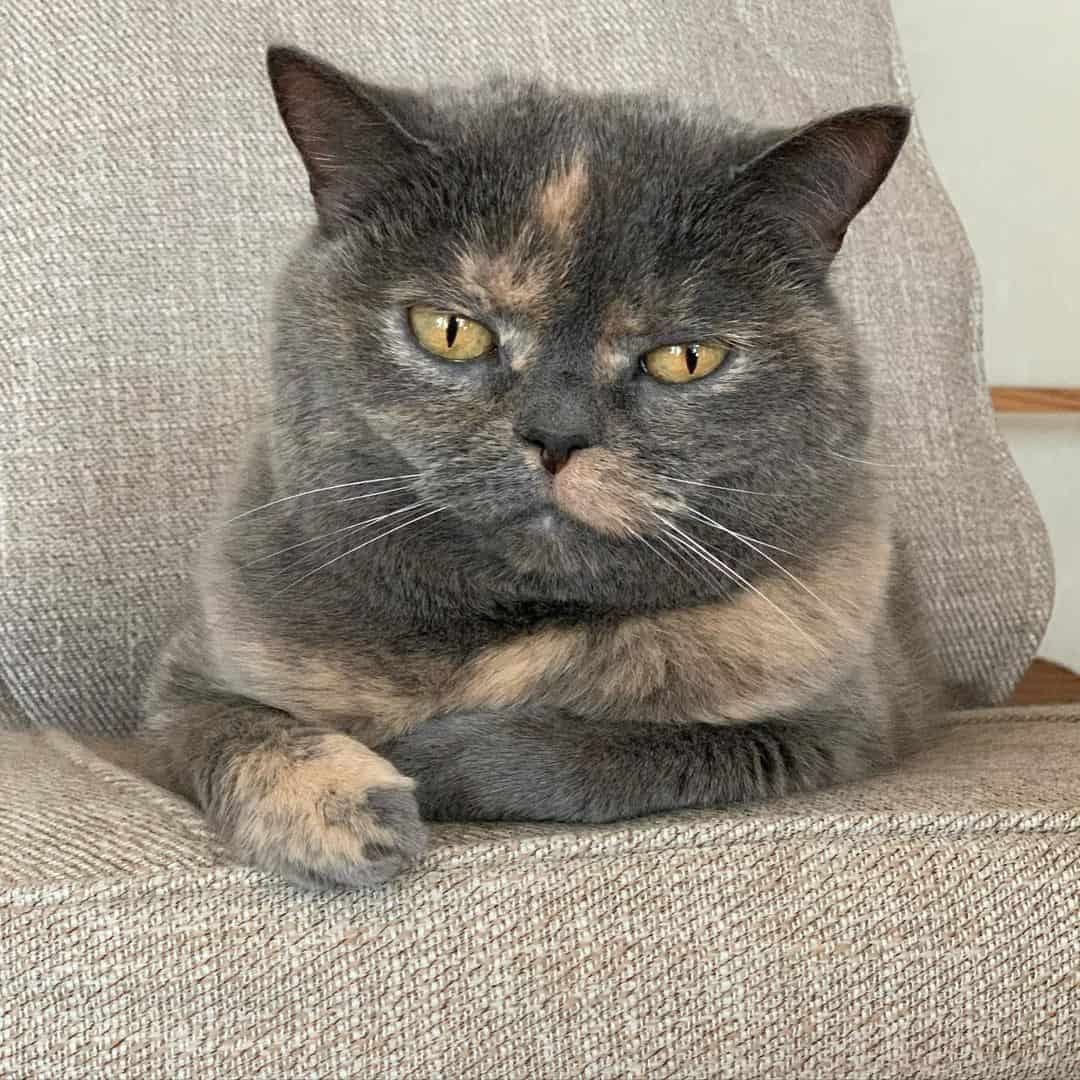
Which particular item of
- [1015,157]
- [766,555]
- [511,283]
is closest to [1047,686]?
[1015,157]

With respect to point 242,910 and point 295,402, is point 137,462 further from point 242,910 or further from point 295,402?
point 242,910

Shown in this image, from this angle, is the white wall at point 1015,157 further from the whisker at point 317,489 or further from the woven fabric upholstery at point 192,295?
the whisker at point 317,489

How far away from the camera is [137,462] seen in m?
1.40

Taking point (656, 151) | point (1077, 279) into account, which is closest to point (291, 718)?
point (656, 151)

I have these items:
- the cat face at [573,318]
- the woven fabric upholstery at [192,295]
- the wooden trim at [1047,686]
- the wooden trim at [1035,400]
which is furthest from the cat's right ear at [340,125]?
the wooden trim at [1035,400]

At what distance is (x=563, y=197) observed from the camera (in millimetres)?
865

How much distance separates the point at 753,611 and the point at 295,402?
1.17 feet

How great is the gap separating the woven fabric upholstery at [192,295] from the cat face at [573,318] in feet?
1.63

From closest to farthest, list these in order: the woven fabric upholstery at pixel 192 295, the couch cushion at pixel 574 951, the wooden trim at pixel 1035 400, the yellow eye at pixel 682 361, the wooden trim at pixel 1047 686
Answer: the couch cushion at pixel 574 951, the yellow eye at pixel 682 361, the woven fabric upholstery at pixel 192 295, the wooden trim at pixel 1047 686, the wooden trim at pixel 1035 400

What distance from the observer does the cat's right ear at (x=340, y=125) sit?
2.91ft

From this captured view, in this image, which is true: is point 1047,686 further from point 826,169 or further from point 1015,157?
point 826,169

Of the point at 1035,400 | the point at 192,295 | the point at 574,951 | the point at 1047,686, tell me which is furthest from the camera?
the point at 1035,400

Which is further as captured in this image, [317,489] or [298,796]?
[317,489]

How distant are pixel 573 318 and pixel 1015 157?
1.67 m
